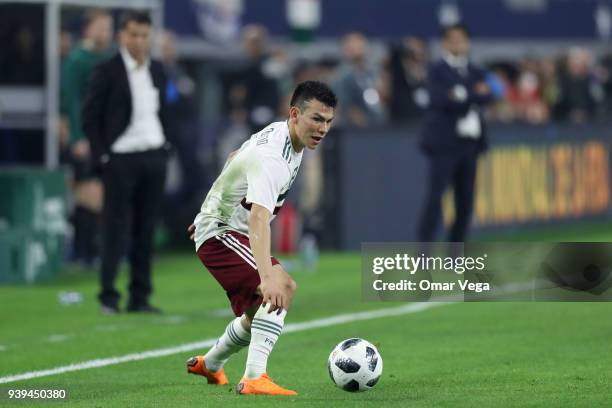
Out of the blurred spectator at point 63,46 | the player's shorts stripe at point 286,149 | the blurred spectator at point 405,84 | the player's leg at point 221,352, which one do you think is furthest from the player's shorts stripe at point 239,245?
the blurred spectator at point 405,84

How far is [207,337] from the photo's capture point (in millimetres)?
11398

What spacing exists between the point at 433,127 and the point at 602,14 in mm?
18862

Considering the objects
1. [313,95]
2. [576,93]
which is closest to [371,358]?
[313,95]

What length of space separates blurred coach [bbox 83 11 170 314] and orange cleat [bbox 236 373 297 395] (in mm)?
4759

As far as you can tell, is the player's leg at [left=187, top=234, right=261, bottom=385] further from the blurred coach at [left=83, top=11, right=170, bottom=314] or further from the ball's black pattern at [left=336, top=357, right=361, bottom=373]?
the blurred coach at [left=83, top=11, right=170, bottom=314]

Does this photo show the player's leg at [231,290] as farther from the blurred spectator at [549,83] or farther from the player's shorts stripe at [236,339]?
the blurred spectator at [549,83]

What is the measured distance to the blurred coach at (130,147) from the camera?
1289 centimetres

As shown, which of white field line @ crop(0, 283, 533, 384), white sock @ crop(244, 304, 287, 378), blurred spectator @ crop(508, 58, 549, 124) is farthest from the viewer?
blurred spectator @ crop(508, 58, 549, 124)

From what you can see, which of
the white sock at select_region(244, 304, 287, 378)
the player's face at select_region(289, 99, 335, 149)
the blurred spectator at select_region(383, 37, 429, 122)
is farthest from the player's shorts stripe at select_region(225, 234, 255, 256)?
the blurred spectator at select_region(383, 37, 429, 122)

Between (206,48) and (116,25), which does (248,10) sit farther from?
(116,25)

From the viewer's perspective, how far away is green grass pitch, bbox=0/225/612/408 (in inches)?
328

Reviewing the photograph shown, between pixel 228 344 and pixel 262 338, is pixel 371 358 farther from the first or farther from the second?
pixel 228 344

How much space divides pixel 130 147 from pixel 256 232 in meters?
5.04

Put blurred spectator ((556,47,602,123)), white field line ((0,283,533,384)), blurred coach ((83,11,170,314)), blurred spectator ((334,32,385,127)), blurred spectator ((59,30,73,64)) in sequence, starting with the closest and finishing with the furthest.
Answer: white field line ((0,283,533,384))
blurred coach ((83,11,170,314))
blurred spectator ((59,30,73,64))
blurred spectator ((334,32,385,127))
blurred spectator ((556,47,602,123))
